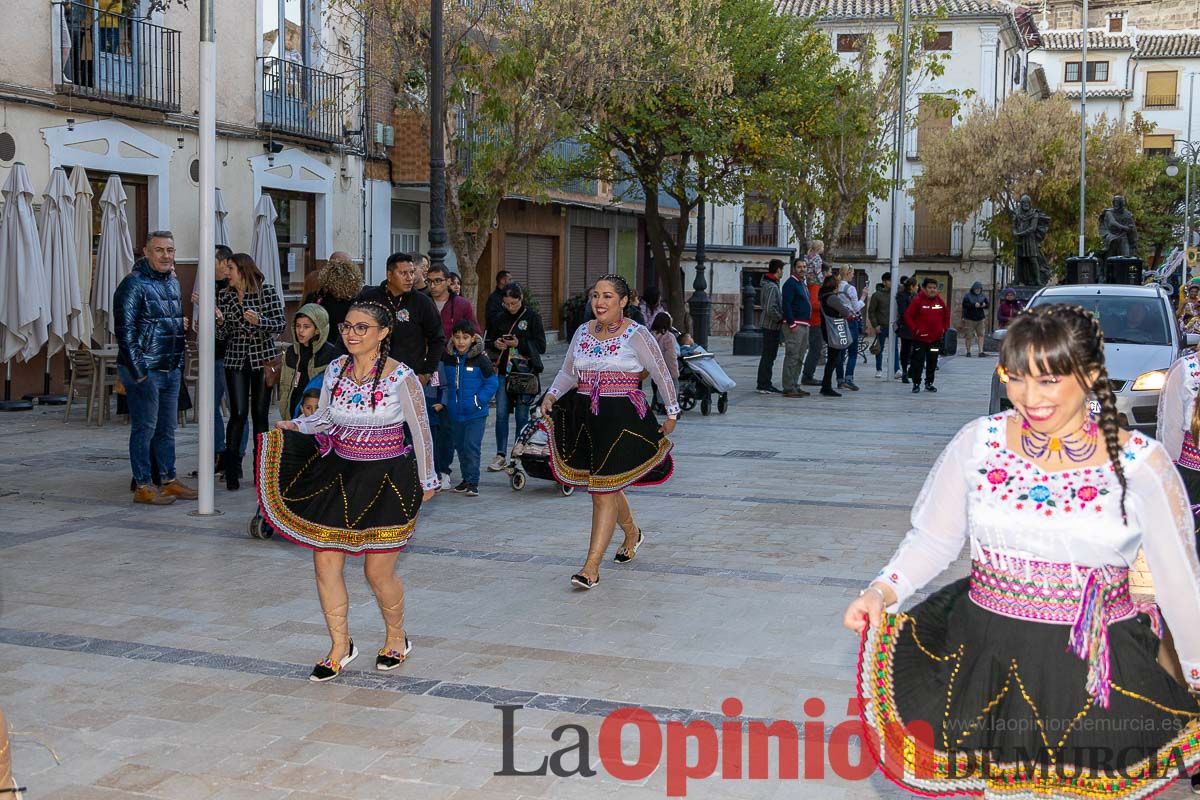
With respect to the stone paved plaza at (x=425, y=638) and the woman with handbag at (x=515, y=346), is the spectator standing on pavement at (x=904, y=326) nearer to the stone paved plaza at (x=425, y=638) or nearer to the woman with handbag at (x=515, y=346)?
the stone paved plaza at (x=425, y=638)

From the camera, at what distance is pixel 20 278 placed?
1404 centimetres

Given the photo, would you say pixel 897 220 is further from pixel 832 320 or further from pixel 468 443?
pixel 468 443

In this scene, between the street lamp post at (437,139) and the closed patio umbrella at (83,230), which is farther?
the closed patio umbrella at (83,230)

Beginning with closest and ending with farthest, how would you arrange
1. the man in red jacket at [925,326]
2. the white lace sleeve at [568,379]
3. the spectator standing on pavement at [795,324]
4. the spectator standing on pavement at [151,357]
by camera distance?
1. the white lace sleeve at [568,379]
2. the spectator standing on pavement at [151,357]
3. the spectator standing on pavement at [795,324]
4. the man in red jacket at [925,326]

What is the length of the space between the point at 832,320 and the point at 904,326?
1992 millimetres

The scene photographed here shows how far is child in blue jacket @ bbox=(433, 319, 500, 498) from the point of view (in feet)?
33.4

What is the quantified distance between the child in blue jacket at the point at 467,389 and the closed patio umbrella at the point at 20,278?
610 centimetres

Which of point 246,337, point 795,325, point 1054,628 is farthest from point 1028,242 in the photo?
point 1054,628

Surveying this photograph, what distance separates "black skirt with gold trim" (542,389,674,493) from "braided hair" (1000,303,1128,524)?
4.24 metres

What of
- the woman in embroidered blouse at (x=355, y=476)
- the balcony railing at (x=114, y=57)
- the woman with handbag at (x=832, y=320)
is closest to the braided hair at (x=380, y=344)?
the woman in embroidered blouse at (x=355, y=476)

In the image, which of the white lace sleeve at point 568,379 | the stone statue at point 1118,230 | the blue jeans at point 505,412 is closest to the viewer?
the white lace sleeve at point 568,379

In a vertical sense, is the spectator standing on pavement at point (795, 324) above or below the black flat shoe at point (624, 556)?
above

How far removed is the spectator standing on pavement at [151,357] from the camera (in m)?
9.37

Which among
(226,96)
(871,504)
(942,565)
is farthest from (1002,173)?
(942,565)
